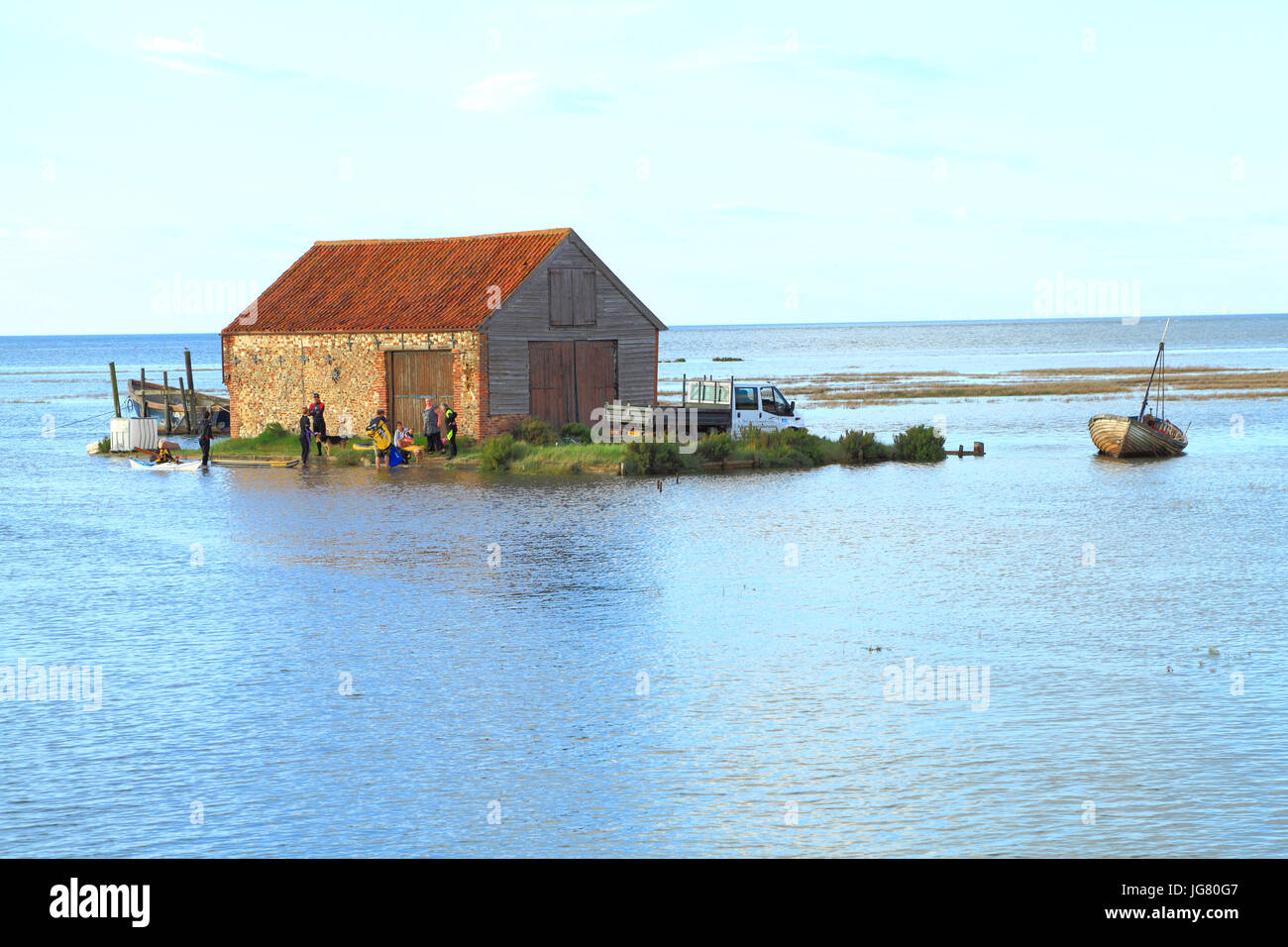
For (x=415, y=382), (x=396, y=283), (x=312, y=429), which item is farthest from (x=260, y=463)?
(x=396, y=283)

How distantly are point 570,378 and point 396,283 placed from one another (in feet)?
23.8

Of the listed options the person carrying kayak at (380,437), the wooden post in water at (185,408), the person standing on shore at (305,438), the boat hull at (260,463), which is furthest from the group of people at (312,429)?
the wooden post in water at (185,408)

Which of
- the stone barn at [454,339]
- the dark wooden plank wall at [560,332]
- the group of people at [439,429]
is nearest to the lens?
the group of people at [439,429]

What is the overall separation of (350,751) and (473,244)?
36.9 m

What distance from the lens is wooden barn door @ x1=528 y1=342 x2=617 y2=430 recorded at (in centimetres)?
4281

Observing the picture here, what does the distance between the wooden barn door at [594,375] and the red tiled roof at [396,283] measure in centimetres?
333

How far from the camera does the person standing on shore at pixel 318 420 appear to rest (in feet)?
138

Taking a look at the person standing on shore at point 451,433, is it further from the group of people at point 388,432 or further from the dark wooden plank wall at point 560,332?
the dark wooden plank wall at point 560,332

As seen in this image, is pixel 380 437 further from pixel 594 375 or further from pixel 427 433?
pixel 594 375

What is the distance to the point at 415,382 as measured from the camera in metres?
43.0

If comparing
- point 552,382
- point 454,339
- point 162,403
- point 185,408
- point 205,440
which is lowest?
point 205,440

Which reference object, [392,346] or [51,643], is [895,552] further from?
[392,346]

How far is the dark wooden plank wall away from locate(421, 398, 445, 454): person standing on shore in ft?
5.61

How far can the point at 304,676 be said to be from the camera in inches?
550
